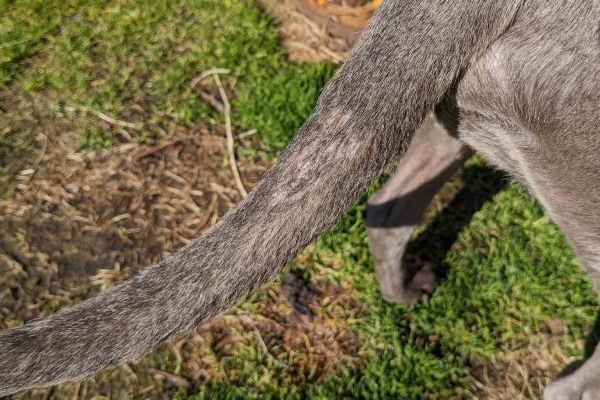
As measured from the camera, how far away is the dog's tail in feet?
5.07

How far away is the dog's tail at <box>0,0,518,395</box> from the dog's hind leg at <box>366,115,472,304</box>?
66cm

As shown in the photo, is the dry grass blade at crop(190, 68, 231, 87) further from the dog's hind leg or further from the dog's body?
the dog's body

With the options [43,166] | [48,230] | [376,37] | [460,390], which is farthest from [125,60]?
[460,390]

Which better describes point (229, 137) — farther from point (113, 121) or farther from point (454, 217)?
point (454, 217)

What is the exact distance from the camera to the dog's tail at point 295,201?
1.54m

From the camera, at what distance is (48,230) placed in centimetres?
353

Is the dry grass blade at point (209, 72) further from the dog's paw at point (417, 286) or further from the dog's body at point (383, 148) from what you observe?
the dog's body at point (383, 148)

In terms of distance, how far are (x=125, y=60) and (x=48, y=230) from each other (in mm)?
1390

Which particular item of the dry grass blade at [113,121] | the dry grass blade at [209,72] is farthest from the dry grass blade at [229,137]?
the dry grass blade at [113,121]

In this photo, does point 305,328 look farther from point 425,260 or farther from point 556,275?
point 556,275

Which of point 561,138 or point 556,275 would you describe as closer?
point 561,138

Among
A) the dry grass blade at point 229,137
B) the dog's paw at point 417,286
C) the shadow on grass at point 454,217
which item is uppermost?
the shadow on grass at point 454,217

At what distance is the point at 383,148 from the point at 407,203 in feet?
4.22

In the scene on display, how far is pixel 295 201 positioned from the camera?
1.67m
